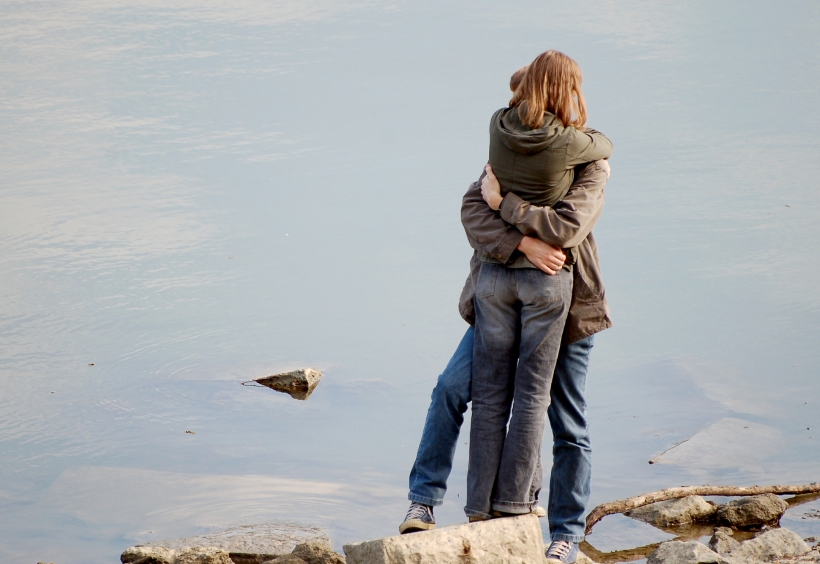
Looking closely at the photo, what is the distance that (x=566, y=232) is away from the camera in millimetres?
2688

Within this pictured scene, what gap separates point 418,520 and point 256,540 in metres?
0.87

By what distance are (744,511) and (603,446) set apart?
2.33 feet

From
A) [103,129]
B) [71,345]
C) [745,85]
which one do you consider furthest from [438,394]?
[745,85]

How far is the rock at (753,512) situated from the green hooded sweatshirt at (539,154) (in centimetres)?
148

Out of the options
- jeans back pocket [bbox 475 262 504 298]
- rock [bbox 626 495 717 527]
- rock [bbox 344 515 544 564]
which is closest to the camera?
rock [bbox 344 515 544 564]

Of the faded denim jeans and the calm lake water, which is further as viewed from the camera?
the calm lake water

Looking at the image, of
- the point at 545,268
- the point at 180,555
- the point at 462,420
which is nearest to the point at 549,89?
the point at 545,268

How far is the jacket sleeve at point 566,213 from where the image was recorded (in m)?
2.68

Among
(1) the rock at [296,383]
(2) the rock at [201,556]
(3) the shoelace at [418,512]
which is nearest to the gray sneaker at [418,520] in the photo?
(3) the shoelace at [418,512]

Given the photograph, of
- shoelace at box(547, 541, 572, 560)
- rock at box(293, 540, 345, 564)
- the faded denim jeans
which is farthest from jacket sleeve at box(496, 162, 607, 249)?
rock at box(293, 540, 345, 564)

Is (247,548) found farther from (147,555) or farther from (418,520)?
(418,520)

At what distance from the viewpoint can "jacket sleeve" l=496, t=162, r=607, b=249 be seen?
2.68m

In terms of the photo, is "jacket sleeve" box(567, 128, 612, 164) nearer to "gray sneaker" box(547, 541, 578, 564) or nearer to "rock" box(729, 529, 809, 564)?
"gray sneaker" box(547, 541, 578, 564)

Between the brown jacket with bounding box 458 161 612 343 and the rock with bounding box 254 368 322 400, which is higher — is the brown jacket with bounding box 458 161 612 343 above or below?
above
